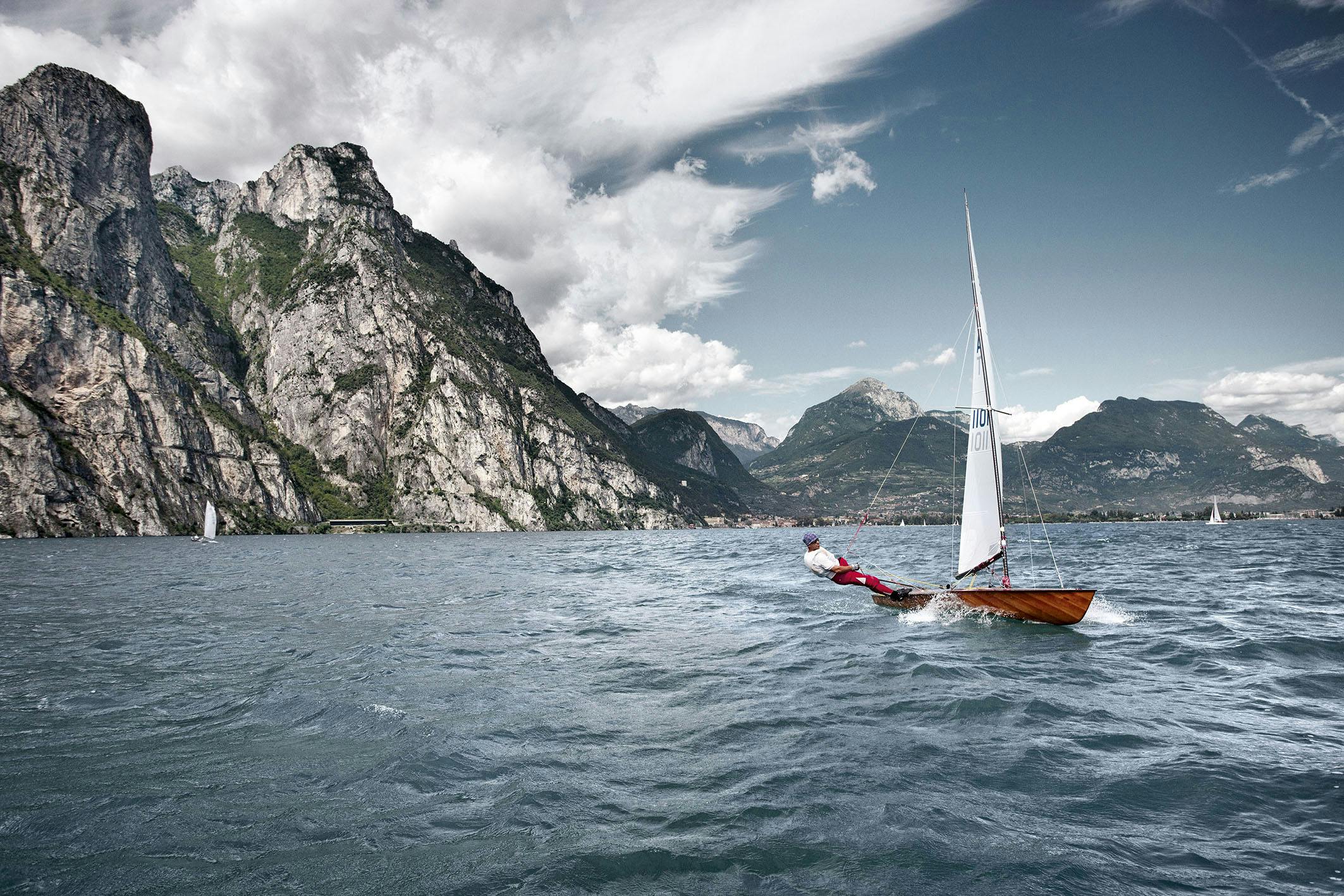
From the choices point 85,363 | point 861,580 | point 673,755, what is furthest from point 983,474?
point 85,363

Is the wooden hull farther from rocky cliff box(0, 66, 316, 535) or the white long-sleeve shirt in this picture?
rocky cliff box(0, 66, 316, 535)

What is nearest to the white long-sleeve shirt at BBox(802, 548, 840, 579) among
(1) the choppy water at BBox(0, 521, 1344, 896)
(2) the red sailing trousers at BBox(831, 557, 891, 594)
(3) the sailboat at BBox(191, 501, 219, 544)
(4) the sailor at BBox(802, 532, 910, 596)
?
(4) the sailor at BBox(802, 532, 910, 596)

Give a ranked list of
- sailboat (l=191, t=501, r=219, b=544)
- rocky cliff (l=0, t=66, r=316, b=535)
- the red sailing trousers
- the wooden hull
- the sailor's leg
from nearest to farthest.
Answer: the wooden hull, the red sailing trousers, the sailor's leg, sailboat (l=191, t=501, r=219, b=544), rocky cliff (l=0, t=66, r=316, b=535)

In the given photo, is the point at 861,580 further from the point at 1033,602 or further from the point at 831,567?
the point at 1033,602

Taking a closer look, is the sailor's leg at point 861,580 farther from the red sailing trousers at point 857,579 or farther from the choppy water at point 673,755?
the choppy water at point 673,755

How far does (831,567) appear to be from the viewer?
23.0 m

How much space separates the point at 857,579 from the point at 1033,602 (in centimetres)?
597

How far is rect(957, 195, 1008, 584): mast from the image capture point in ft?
80.9

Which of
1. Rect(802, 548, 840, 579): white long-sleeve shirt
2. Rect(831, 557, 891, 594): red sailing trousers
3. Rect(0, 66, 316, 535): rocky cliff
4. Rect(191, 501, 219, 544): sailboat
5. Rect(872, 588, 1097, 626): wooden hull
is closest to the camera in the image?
Rect(872, 588, 1097, 626): wooden hull

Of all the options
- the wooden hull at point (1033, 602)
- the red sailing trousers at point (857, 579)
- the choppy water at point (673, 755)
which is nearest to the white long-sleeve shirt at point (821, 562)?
the red sailing trousers at point (857, 579)

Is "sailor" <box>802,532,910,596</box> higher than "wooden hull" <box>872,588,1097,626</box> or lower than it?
higher

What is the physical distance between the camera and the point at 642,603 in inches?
1297

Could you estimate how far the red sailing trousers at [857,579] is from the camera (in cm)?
2378

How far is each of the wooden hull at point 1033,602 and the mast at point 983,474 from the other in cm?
154
